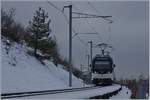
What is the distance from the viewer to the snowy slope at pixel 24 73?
43656 mm

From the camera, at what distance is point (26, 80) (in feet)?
155

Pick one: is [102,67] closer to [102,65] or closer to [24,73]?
Result: [102,65]

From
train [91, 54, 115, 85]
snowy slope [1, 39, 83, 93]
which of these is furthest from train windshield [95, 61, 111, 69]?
snowy slope [1, 39, 83, 93]

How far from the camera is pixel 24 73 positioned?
49000 millimetres

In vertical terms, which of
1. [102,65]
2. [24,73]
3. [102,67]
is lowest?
[24,73]

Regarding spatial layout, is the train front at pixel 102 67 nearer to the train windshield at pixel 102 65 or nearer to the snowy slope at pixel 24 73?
the train windshield at pixel 102 65

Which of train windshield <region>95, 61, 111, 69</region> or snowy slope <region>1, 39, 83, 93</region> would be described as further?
train windshield <region>95, 61, 111, 69</region>

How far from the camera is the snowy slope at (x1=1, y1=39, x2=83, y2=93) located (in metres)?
43.7

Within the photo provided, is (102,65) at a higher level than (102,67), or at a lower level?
higher

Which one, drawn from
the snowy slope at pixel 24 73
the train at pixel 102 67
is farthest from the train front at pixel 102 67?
the snowy slope at pixel 24 73

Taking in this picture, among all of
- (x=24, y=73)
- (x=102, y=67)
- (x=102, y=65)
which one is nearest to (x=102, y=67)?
(x=102, y=67)

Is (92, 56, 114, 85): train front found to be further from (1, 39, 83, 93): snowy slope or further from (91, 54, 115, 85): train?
(1, 39, 83, 93): snowy slope

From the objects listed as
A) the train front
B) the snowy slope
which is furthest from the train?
the snowy slope

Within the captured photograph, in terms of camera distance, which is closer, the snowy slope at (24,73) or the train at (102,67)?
the snowy slope at (24,73)
